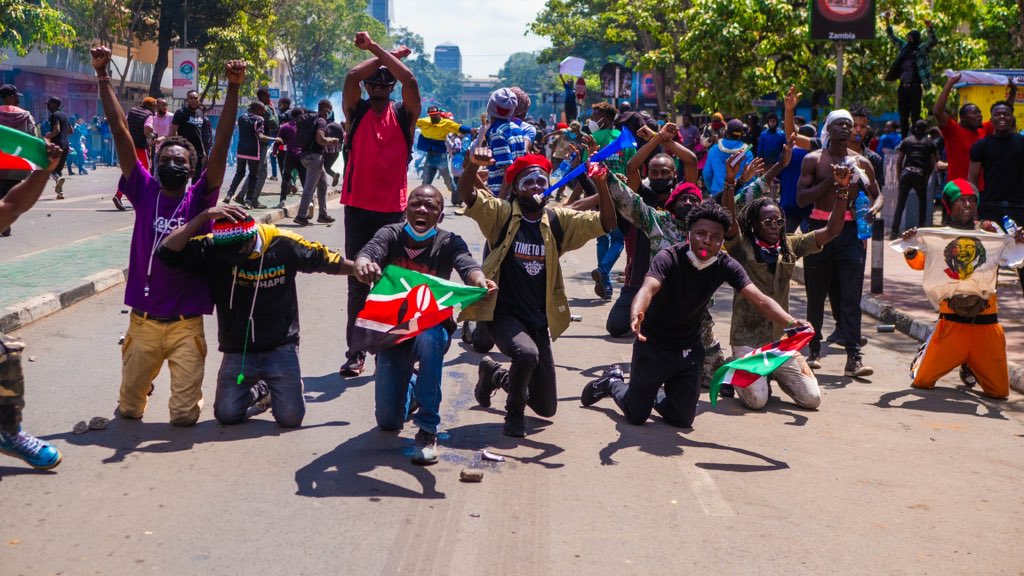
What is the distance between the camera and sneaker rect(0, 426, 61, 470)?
17.2 ft

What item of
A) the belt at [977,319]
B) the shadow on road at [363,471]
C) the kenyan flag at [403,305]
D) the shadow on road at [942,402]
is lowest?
the shadow on road at [942,402]

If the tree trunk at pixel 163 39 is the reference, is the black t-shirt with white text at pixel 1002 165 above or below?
below

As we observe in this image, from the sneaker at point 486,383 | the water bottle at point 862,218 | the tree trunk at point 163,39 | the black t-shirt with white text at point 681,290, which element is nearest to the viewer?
the black t-shirt with white text at point 681,290

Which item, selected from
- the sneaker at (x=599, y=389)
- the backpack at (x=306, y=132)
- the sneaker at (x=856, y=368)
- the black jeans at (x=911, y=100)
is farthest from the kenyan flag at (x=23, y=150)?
the black jeans at (x=911, y=100)

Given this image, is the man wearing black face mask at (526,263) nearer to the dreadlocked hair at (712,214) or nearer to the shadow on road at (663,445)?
the shadow on road at (663,445)

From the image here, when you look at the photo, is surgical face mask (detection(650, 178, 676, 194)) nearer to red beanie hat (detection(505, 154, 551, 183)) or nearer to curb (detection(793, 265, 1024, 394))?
red beanie hat (detection(505, 154, 551, 183))

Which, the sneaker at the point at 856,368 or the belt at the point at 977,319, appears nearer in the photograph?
the belt at the point at 977,319

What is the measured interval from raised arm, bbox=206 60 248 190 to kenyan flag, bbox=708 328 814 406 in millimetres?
3029

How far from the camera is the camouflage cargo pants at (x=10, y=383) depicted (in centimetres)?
517

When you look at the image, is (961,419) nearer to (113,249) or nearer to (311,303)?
(311,303)

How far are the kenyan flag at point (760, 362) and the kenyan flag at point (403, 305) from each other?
162 centimetres

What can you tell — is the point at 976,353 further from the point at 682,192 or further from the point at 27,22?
the point at 27,22

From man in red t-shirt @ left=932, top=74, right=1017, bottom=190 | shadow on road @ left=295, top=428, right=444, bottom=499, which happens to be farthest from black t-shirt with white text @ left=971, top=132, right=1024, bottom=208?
shadow on road @ left=295, top=428, right=444, bottom=499

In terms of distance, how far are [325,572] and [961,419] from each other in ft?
15.6
